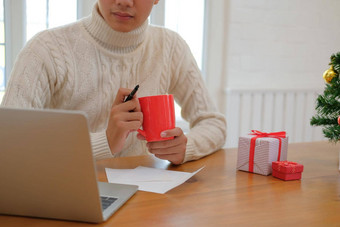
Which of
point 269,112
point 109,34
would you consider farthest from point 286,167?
point 269,112

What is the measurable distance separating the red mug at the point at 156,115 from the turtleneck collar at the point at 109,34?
41 centimetres

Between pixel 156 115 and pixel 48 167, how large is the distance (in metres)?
0.40

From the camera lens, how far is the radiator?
2.67 m

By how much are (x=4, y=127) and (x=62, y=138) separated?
89 millimetres

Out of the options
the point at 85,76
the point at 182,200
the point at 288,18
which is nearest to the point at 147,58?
the point at 85,76

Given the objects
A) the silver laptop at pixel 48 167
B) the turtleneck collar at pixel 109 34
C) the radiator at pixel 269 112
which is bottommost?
the radiator at pixel 269 112

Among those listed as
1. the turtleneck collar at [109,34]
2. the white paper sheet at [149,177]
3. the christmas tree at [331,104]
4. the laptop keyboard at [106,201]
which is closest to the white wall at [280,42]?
the turtleneck collar at [109,34]

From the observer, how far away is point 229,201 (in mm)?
770

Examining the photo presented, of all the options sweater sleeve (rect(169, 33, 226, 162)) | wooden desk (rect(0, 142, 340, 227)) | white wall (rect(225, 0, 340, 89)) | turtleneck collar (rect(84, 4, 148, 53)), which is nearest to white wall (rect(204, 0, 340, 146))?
white wall (rect(225, 0, 340, 89))

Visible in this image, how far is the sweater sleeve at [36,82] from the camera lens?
3.53 feet

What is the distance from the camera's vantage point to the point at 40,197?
2.04 feet

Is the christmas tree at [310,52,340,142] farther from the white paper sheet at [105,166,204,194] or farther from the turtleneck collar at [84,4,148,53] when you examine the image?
the turtleneck collar at [84,4,148,53]

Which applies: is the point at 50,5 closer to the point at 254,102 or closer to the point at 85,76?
the point at 85,76

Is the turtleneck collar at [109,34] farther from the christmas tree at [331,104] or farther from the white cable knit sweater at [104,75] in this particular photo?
the christmas tree at [331,104]
